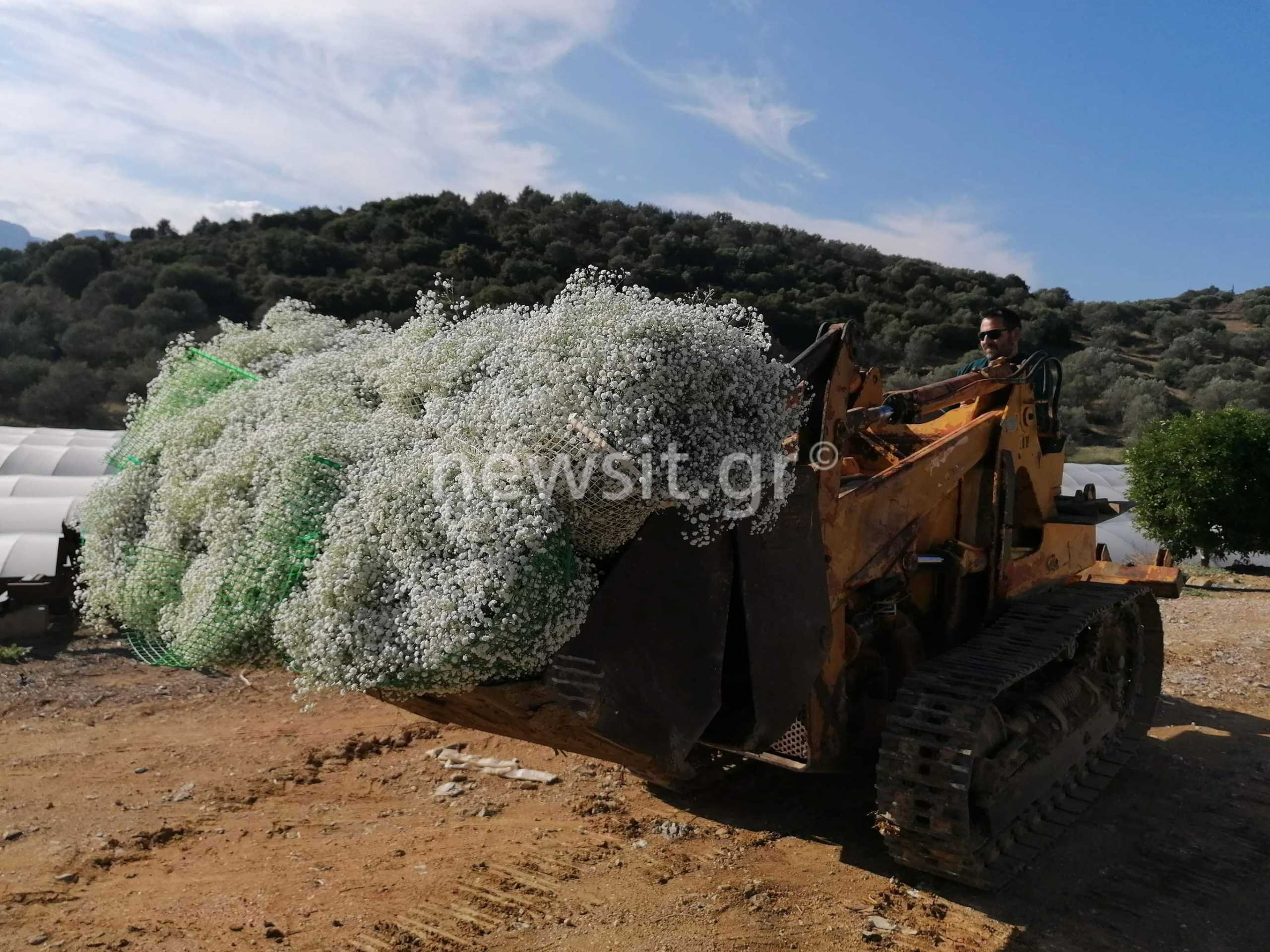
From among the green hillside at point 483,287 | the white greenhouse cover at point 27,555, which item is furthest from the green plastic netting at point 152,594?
the green hillside at point 483,287

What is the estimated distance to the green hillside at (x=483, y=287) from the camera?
25891 millimetres

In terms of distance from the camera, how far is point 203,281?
97.8 feet

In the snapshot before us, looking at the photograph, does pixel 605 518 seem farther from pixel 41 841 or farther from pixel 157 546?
pixel 41 841

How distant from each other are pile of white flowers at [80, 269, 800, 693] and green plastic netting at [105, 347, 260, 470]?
1.15 m

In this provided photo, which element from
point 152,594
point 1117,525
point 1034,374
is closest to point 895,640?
Answer: point 1034,374

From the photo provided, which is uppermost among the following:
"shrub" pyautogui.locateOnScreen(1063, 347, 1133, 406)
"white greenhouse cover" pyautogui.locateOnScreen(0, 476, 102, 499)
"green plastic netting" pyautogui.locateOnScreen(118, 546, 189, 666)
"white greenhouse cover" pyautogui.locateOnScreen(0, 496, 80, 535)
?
"shrub" pyautogui.locateOnScreen(1063, 347, 1133, 406)

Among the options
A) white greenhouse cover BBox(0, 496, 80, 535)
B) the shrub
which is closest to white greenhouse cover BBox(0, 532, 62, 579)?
white greenhouse cover BBox(0, 496, 80, 535)

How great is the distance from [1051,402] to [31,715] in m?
7.35

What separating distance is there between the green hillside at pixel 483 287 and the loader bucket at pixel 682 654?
16699 millimetres

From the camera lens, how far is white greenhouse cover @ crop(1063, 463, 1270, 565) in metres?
16.3

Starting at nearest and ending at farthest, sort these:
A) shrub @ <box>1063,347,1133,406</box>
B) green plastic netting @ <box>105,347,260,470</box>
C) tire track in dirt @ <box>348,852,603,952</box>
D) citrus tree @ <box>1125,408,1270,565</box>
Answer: tire track in dirt @ <box>348,852,603,952</box> → green plastic netting @ <box>105,347,260,470</box> → citrus tree @ <box>1125,408,1270,565</box> → shrub @ <box>1063,347,1133,406</box>

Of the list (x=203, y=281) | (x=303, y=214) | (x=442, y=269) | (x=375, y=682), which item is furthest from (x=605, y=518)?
(x=303, y=214)

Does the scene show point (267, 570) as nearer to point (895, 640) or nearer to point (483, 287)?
point (895, 640)

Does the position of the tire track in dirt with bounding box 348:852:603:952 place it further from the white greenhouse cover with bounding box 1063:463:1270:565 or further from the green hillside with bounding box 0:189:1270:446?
the green hillside with bounding box 0:189:1270:446
